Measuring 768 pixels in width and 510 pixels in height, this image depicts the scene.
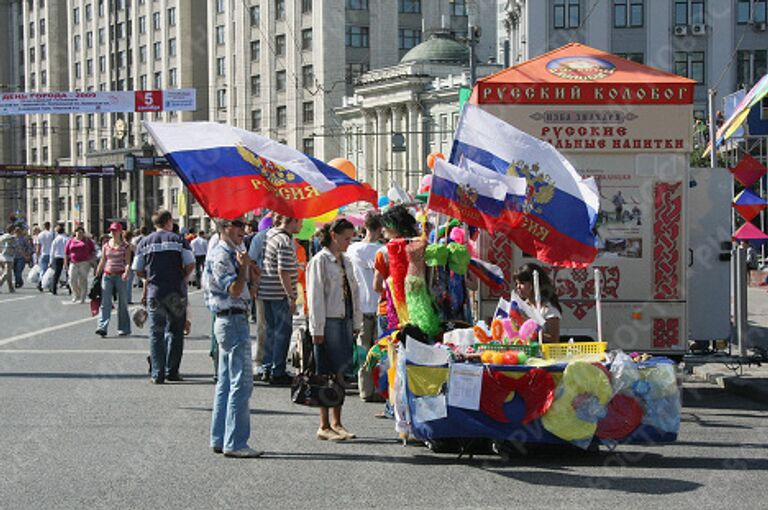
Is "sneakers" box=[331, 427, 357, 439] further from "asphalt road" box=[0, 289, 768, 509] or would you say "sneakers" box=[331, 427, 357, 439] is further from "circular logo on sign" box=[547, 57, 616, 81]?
"circular logo on sign" box=[547, 57, 616, 81]

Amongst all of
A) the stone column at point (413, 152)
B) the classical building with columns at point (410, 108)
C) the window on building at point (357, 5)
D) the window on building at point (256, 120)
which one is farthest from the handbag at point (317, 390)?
the window on building at point (256, 120)

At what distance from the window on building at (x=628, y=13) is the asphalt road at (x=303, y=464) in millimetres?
49647

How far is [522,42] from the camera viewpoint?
62.2m

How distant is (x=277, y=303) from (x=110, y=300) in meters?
6.46

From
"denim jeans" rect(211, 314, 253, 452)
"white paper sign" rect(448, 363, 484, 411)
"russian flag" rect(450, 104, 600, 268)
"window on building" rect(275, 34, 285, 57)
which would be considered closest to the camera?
"white paper sign" rect(448, 363, 484, 411)

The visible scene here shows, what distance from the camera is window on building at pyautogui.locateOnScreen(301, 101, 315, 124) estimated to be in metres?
90.6

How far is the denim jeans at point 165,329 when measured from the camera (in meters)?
13.8

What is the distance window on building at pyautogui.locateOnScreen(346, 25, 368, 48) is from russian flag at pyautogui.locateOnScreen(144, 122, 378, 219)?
265 ft

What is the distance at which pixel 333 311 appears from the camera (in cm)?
1005

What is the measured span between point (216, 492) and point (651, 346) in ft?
19.4

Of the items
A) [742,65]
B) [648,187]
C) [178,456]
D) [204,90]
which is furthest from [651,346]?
[204,90]

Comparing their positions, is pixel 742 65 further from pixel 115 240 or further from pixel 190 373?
pixel 190 373

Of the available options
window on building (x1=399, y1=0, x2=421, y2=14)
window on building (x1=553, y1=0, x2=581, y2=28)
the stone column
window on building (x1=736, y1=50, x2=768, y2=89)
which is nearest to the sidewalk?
window on building (x1=736, y1=50, x2=768, y2=89)

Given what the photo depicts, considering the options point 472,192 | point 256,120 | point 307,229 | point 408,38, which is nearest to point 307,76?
point 256,120
